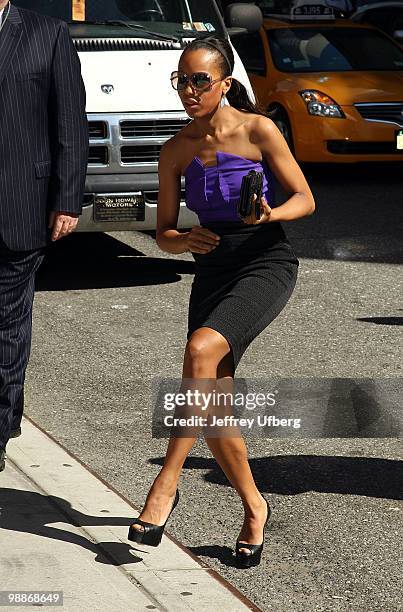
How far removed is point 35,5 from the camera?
9781 millimetres

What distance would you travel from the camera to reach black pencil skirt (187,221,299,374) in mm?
4656

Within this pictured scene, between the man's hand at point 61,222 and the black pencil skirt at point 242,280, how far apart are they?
744 millimetres

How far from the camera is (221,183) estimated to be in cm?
467

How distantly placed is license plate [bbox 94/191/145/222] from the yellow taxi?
5.27m

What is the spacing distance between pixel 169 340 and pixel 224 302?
3.37 m

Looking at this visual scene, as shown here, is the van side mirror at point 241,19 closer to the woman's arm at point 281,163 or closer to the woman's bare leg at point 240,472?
the woman's arm at point 281,163

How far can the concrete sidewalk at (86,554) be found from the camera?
14.2ft

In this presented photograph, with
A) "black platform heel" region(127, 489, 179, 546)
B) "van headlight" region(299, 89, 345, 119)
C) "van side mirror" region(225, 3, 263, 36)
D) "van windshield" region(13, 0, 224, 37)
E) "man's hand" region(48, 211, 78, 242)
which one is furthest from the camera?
"van headlight" region(299, 89, 345, 119)

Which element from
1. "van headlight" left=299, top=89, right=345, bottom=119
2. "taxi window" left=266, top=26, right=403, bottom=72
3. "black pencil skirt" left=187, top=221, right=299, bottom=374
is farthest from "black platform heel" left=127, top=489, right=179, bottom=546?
"taxi window" left=266, top=26, right=403, bottom=72

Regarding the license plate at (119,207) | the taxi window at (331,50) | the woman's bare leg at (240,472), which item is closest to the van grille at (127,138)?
the license plate at (119,207)

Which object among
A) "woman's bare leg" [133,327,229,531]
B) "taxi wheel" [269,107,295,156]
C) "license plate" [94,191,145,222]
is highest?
"woman's bare leg" [133,327,229,531]

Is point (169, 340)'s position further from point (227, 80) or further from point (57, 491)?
point (227, 80)

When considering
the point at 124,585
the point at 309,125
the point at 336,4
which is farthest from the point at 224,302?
the point at 336,4

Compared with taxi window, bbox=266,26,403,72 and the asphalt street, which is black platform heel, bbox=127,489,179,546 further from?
taxi window, bbox=266,26,403,72
